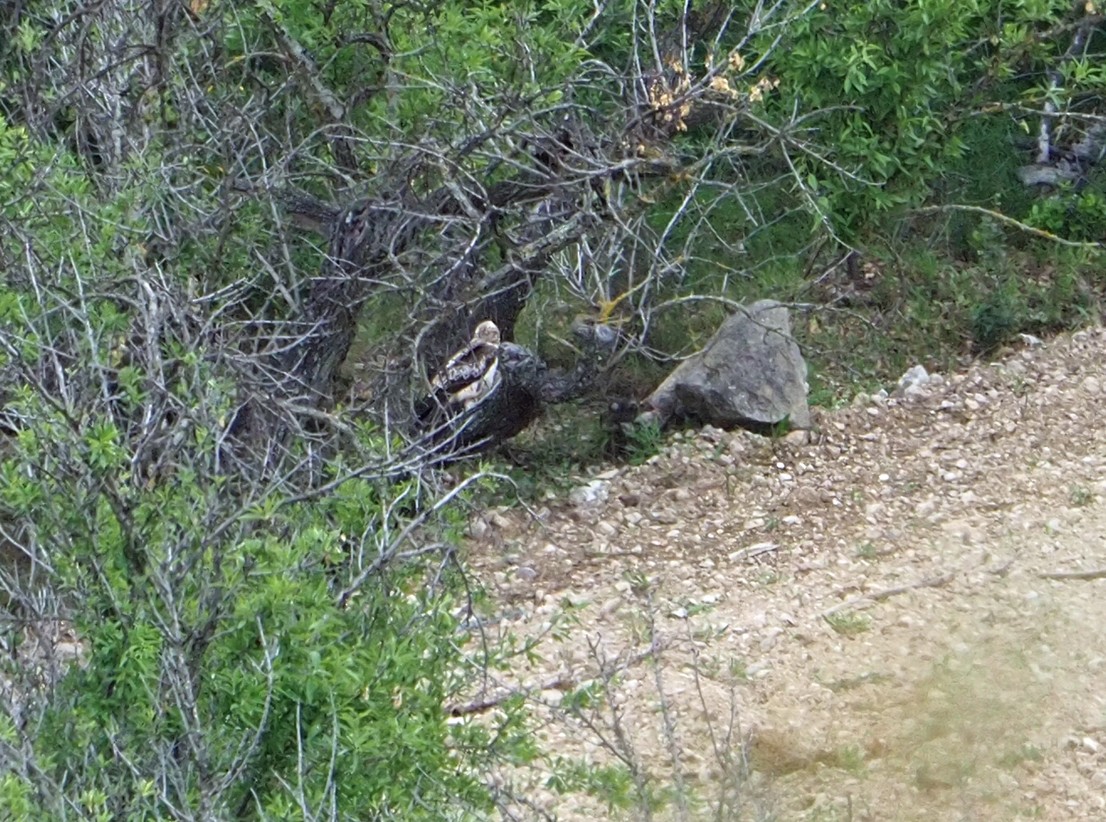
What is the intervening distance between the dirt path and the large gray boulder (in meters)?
0.14

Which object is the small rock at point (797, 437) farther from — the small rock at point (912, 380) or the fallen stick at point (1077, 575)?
the fallen stick at point (1077, 575)

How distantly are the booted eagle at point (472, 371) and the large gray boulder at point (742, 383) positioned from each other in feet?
3.26

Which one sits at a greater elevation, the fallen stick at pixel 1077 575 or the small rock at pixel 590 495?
the fallen stick at pixel 1077 575

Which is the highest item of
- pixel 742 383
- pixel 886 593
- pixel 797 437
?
pixel 886 593

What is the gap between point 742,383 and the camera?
20.4 ft

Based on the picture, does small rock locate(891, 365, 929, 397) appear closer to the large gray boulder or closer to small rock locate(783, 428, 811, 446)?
the large gray boulder

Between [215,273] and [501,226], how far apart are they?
42.4 inches

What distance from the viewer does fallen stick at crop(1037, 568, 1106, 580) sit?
4.45 m

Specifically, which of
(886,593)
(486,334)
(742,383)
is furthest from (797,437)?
(886,593)

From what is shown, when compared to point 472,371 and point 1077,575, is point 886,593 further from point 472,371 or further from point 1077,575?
point 472,371

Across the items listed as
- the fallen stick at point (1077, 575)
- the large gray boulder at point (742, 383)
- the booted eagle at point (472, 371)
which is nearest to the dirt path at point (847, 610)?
the fallen stick at point (1077, 575)

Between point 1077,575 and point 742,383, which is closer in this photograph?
point 1077,575

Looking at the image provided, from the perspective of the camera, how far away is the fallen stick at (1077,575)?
14.6 ft

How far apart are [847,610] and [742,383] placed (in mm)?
1816
